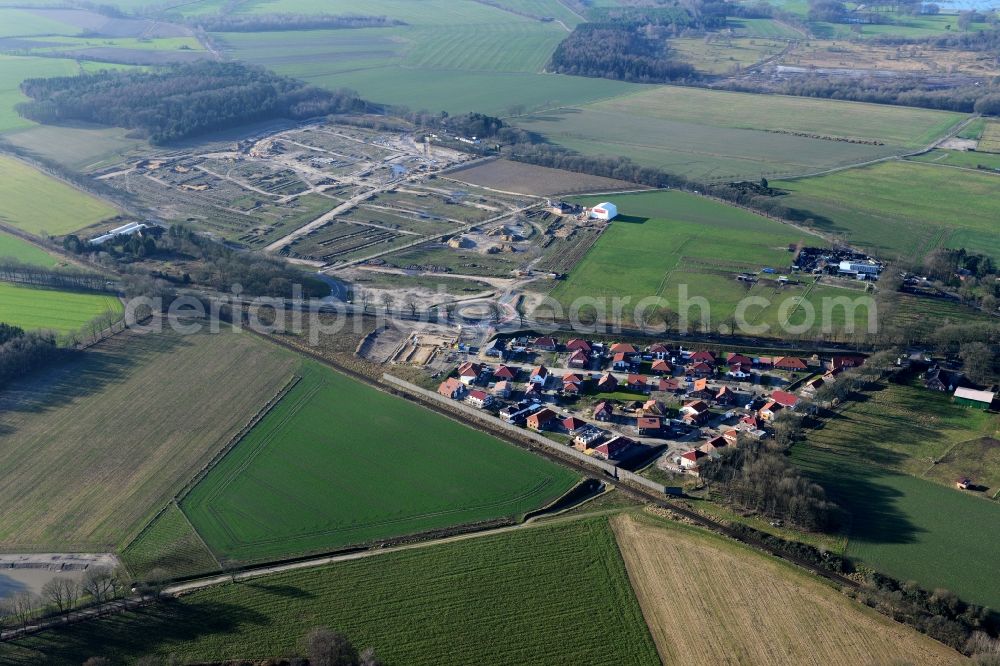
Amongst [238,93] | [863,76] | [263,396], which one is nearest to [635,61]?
[863,76]

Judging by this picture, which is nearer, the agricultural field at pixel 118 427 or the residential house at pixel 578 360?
the agricultural field at pixel 118 427

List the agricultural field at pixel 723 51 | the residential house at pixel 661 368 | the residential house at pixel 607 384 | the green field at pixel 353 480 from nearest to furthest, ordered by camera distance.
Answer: the green field at pixel 353 480 → the residential house at pixel 607 384 → the residential house at pixel 661 368 → the agricultural field at pixel 723 51

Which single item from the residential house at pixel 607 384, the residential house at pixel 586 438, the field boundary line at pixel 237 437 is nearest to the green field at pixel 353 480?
the field boundary line at pixel 237 437

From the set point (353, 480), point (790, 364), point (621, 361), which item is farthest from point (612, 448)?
point (790, 364)

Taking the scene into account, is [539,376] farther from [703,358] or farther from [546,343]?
[703,358]

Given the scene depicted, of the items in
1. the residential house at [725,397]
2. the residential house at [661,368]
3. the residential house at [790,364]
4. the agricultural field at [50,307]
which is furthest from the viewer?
A: the agricultural field at [50,307]

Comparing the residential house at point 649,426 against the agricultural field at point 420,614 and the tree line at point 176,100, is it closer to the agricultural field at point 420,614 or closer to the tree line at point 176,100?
the agricultural field at point 420,614

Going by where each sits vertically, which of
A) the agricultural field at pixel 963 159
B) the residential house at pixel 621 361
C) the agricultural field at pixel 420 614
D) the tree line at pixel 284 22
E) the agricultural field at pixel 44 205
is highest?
the tree line at pixel 284 22

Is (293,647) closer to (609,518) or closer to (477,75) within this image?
(609,518)
